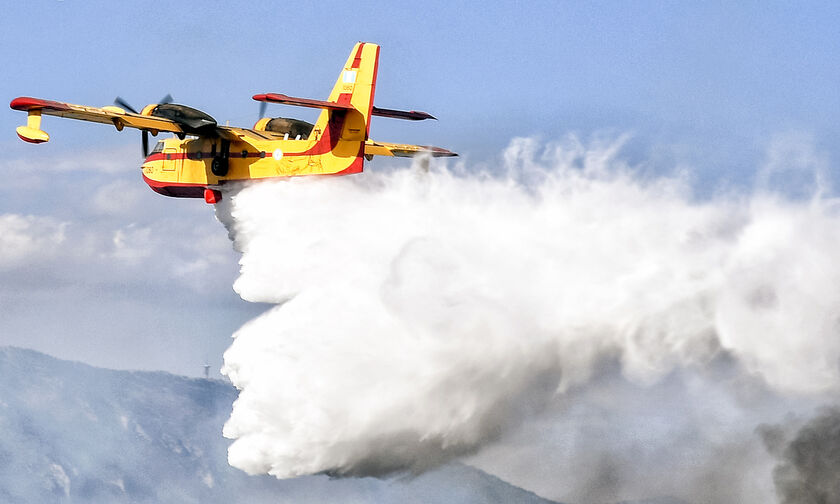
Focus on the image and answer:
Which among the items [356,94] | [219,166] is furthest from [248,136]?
[356,94]

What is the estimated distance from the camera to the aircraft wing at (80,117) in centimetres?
3384

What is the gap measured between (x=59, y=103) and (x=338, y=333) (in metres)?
11.3

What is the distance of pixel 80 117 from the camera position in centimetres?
3666

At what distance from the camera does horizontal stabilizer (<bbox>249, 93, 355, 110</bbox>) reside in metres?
32.8

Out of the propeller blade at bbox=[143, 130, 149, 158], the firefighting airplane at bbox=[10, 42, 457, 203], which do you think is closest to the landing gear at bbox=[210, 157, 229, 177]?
the firefighting airplane at bbox=[10, 42, 457, 203]

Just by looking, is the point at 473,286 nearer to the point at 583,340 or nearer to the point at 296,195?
the point at 583,340

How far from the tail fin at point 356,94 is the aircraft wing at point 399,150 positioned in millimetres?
6376

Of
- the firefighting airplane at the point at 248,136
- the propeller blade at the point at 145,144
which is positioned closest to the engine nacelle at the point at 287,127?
the firefighting airplane at the point at 248,136

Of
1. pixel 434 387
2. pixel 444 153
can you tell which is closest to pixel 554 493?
pixel 444 153

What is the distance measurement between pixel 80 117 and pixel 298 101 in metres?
7.80

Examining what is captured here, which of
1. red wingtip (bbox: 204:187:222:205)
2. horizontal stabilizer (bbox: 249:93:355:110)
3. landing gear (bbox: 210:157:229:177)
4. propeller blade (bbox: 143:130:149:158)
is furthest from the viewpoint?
propeller blade (bbox: 143:130:149:158)

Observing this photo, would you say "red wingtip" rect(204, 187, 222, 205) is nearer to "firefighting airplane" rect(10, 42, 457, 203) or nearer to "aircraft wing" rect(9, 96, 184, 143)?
"firefighting airplane" rect(10, 42, 457, 203)

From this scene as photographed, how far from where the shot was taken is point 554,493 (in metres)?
64.8

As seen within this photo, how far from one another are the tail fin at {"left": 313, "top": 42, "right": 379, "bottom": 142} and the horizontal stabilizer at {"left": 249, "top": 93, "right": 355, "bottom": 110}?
303mm
